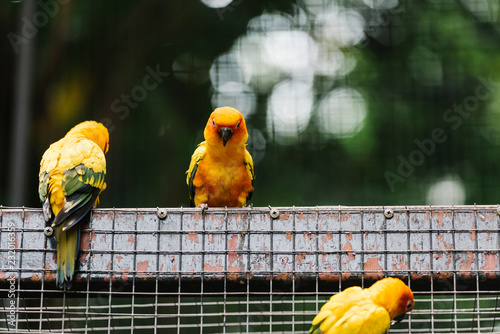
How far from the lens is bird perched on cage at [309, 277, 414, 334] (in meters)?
2.68

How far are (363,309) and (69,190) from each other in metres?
1.54

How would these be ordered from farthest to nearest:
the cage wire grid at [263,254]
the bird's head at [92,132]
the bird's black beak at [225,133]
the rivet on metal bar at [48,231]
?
the bird's head at [92,132] → the bird's black beak at [225,133] → the rivet on metal bar at [48,231] → the cage wire grid at [263,254]

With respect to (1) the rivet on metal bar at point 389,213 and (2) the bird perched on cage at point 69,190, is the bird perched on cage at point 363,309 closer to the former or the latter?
(1) the rivet on metal bar at point 389,213

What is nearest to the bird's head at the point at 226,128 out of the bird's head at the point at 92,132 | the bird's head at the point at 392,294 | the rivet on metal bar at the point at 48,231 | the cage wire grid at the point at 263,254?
the bird's head at the point at 92,132

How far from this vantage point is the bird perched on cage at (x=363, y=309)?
105 inches

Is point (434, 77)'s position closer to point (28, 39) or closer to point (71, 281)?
point (28, 39)

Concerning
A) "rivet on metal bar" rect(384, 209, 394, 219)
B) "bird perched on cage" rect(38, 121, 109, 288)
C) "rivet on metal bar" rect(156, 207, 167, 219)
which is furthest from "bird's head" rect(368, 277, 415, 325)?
"bird perched on cage" rect(38, 121, 109, 288)

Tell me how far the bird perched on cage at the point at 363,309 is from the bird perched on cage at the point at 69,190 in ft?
3.86

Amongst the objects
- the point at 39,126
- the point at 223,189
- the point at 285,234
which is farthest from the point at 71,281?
the point at 39,126

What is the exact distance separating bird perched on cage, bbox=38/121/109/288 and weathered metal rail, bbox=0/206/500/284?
0.07 meters

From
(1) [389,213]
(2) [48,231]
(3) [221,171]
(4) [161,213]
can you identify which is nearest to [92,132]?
(3) [221,171]

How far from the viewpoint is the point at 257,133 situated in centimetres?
674

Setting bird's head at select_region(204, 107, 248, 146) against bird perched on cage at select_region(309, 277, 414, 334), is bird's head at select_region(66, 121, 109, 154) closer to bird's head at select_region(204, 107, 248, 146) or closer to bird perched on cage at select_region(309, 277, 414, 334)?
bird's head at select_region(204, 107, 248, 146)

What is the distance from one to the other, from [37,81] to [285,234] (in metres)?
4.59
